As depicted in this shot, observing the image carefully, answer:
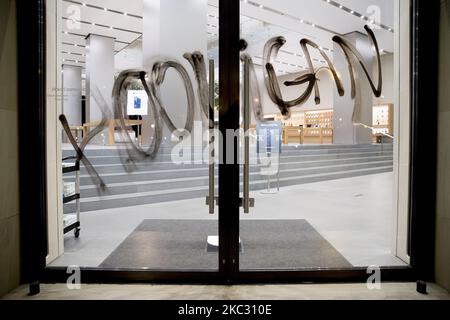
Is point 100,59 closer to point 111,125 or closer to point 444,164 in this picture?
point 111,125

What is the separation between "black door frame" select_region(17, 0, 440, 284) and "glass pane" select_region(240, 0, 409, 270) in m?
0.16

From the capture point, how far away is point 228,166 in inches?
85.4

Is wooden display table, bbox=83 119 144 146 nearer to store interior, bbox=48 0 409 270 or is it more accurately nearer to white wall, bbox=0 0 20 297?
store interior, bbox=48 0 409 270

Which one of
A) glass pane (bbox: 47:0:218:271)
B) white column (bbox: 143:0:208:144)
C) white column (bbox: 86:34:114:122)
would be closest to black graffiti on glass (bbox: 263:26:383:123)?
glass pane (bbox: 47:0:218:271)

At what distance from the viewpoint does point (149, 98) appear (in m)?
3.70

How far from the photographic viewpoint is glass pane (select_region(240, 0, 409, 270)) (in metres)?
2.51

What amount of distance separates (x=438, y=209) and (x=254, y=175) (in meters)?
4.27

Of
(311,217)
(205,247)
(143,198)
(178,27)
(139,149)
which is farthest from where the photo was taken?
(178,27)

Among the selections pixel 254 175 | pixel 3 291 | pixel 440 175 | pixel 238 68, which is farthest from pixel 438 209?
pixel 254 175

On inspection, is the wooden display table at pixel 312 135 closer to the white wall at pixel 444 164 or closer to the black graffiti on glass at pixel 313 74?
the black graffiti on glass at pixel 313 74

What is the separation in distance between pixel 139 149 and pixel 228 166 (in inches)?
124

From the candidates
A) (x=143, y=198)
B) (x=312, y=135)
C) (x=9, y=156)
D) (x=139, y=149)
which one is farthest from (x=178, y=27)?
(x=312, y=135)

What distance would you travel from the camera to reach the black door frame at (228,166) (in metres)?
2.14

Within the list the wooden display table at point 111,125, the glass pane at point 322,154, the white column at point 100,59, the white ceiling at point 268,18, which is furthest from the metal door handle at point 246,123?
the white column at point 100,59
